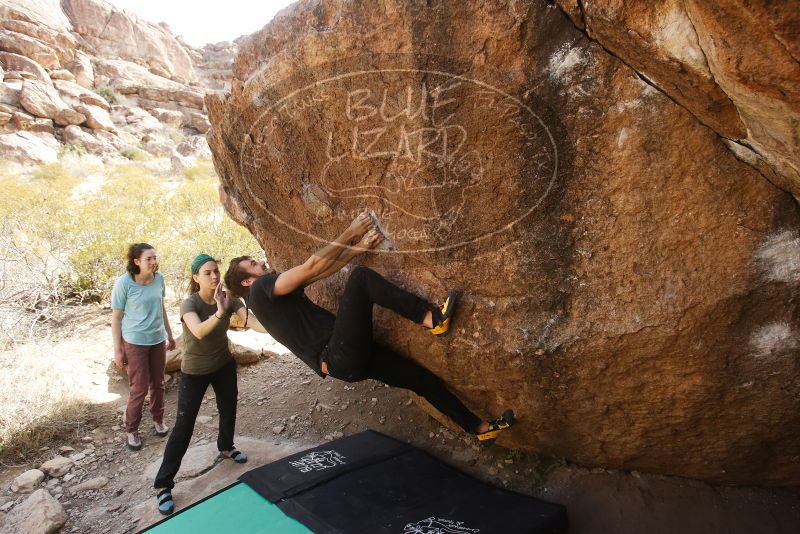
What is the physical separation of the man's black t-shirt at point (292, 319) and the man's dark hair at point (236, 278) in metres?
0.31

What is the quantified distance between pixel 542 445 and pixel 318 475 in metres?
1.24

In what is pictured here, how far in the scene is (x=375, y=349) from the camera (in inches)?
99.0

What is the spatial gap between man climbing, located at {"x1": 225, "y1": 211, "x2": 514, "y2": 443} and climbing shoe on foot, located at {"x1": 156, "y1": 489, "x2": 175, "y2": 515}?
120cm

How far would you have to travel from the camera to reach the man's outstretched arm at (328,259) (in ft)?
7.73

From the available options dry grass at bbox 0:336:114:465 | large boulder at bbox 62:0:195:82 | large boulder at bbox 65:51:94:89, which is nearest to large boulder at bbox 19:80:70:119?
large boulder at bbox 65:51:94:89

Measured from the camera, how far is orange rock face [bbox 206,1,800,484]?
1.74m

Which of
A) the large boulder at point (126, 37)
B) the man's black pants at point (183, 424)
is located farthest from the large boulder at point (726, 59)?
the large boulder at point (126, 37)

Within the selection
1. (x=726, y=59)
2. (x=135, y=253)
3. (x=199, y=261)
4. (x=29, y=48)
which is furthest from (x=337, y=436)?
(x=29, y=48)

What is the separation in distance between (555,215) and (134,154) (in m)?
17.6

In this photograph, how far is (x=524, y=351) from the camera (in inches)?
84.8

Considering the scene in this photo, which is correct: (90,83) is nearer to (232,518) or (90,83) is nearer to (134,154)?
(134,154)

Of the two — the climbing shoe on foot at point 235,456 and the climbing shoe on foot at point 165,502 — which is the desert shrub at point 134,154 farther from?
the climbing shoe on foot at point 165,502

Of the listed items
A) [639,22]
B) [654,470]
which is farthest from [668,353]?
[639,22]

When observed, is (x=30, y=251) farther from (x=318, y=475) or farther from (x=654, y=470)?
(x=654, y=470)
